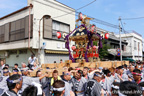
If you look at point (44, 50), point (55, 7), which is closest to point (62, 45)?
point (44, 50)

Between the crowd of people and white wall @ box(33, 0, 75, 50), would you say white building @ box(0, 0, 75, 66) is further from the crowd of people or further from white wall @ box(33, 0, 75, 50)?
the crowd of people

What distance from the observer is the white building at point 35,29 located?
450 inches

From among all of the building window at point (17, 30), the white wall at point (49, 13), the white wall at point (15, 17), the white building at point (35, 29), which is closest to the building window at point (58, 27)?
the white building at point (35, 29)

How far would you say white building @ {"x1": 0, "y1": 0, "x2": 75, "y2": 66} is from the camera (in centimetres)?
1144

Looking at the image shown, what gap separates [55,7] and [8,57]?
27.8 ft

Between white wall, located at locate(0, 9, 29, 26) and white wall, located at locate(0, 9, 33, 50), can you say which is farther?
white wall, located at locate(0, 9, 29, 26)

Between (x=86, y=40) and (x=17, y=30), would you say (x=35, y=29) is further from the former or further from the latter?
(x=86, y=40)

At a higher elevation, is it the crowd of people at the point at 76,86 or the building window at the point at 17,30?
the building window at the point at 17,30

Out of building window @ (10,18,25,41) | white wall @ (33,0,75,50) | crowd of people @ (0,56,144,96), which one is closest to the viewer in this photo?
crowd of people @ (0,56,144,96)

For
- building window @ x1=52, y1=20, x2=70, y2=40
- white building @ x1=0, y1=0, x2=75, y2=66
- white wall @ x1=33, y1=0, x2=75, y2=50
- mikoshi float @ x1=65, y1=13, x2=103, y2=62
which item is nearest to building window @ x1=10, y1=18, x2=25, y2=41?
white building @ x1=0, y1=0, x2=75, y2=66

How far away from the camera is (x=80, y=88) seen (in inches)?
136

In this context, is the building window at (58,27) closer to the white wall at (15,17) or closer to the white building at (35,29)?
the white building at (35,29)

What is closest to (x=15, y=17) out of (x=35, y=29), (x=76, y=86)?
(x=35, y=29)

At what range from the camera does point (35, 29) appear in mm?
11461
